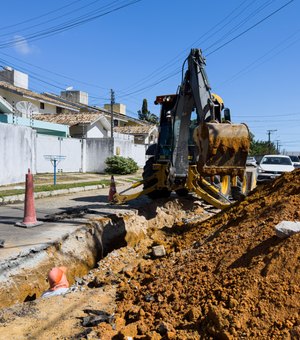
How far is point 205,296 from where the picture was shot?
3748mm

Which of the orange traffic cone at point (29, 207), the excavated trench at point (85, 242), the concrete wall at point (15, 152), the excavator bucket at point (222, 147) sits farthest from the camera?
the concrete wall at point (15, 152)

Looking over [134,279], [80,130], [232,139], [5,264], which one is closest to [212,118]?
[232,139]

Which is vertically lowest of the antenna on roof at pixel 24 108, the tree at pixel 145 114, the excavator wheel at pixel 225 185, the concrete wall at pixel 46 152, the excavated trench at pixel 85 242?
the excavated trench at pixel 85 242

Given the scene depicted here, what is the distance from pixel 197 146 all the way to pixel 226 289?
12.0ft

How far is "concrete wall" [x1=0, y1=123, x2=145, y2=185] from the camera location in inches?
629

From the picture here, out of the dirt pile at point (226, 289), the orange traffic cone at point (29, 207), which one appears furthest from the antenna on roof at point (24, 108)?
the dirt pile at point (226, 289)

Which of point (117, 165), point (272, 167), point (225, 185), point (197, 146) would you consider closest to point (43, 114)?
point (117, 165)

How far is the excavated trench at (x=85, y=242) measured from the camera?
18.2ft

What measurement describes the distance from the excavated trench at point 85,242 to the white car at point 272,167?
890 cm

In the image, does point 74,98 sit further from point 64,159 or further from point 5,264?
point 5,264

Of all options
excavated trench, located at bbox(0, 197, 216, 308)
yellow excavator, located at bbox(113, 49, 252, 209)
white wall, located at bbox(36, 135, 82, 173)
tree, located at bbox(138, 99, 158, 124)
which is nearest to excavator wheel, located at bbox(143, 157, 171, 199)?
yellow excavator, located at bbox(113, 49, 252, 209)

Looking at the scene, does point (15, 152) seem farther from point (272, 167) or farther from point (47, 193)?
point (272, 167)

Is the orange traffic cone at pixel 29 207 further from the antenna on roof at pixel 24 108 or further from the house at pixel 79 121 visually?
the house at pixel 79 121

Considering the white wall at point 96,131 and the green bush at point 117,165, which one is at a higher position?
the white wall at point 96,131
